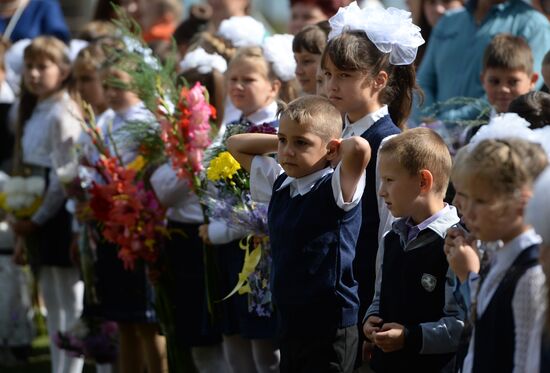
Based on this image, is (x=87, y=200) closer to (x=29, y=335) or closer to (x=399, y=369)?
(x=29, y=335)

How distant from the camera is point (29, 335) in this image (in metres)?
8.21

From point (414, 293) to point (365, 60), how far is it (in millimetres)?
1115

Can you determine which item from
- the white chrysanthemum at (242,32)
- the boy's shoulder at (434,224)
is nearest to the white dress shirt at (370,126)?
the boy's shoulder at (434,224)

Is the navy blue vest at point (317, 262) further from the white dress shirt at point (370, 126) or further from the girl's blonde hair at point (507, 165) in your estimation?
the girl's blonde hair at point (507, 165)

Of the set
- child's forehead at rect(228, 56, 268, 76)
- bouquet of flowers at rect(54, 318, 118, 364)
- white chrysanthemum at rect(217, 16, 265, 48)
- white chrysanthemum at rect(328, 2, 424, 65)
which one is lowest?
bouquet of flowers at rect(54, 318, 118, 364)

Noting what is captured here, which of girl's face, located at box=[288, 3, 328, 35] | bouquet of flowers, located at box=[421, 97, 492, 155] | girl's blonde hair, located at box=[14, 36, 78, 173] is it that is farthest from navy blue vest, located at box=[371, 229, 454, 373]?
girl's blonde hair, located at box=[14, 36, 78, 173]

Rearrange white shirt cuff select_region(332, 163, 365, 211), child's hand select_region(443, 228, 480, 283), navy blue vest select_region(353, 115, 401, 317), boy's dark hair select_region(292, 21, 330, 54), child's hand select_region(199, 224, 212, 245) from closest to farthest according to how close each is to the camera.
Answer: child's hand select_region(443, 228, 480, 283), white shirt cuff select_region(332, 163, 365, 211), navy blue vest select_region(353, 115, 401, 317), child's hand select_region(199, 224, 212, 245), boy's dark hair select_region(292, 21, 330, 54)

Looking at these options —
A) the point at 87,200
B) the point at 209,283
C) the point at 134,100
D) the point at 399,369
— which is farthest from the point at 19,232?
the point at 399,369

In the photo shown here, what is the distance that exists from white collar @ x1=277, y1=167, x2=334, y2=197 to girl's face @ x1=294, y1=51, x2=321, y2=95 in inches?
55.3

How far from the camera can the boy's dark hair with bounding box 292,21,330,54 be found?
18.5ft

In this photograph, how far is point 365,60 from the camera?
15.1ft

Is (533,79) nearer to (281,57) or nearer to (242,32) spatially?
(281,57)

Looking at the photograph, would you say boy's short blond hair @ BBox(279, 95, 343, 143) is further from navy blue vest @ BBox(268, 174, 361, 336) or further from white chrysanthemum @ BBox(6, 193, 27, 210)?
white chrysanthemum @ BBox(6, 193, 27, 210)

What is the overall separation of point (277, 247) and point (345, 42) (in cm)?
94
